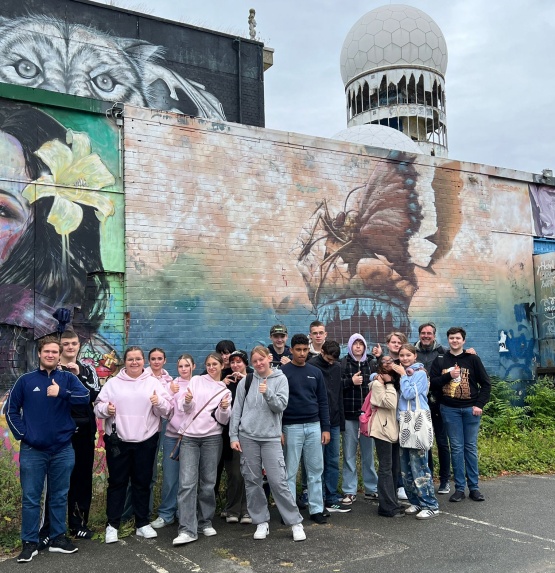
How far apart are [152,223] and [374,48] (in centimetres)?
2662

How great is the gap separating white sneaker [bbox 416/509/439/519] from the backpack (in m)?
0.97

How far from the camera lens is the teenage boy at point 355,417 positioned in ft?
23.7

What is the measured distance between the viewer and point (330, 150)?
38.5 ft

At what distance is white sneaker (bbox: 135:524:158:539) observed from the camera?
5.95 metres

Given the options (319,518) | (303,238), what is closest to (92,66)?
(303,238)

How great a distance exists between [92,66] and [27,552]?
15.7 m

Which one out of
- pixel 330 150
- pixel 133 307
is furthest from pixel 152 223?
pixel 330 150

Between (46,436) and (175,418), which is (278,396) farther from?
(46,436)

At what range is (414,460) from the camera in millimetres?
6699

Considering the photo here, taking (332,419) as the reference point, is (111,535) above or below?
below

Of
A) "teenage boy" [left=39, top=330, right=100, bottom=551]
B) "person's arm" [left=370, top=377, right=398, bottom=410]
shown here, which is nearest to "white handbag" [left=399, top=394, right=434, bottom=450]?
"person's arm" [left=370, top=377, right=398, bottom=410]

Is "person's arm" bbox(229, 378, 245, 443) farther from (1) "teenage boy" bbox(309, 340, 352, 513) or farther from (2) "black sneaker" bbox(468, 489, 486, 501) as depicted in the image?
(2) "black sneaker" bbox(468, 489, 486, 501)

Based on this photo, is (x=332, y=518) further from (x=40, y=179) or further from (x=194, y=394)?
(x=40, y=179)

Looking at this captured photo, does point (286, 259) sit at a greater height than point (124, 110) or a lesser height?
lesser
